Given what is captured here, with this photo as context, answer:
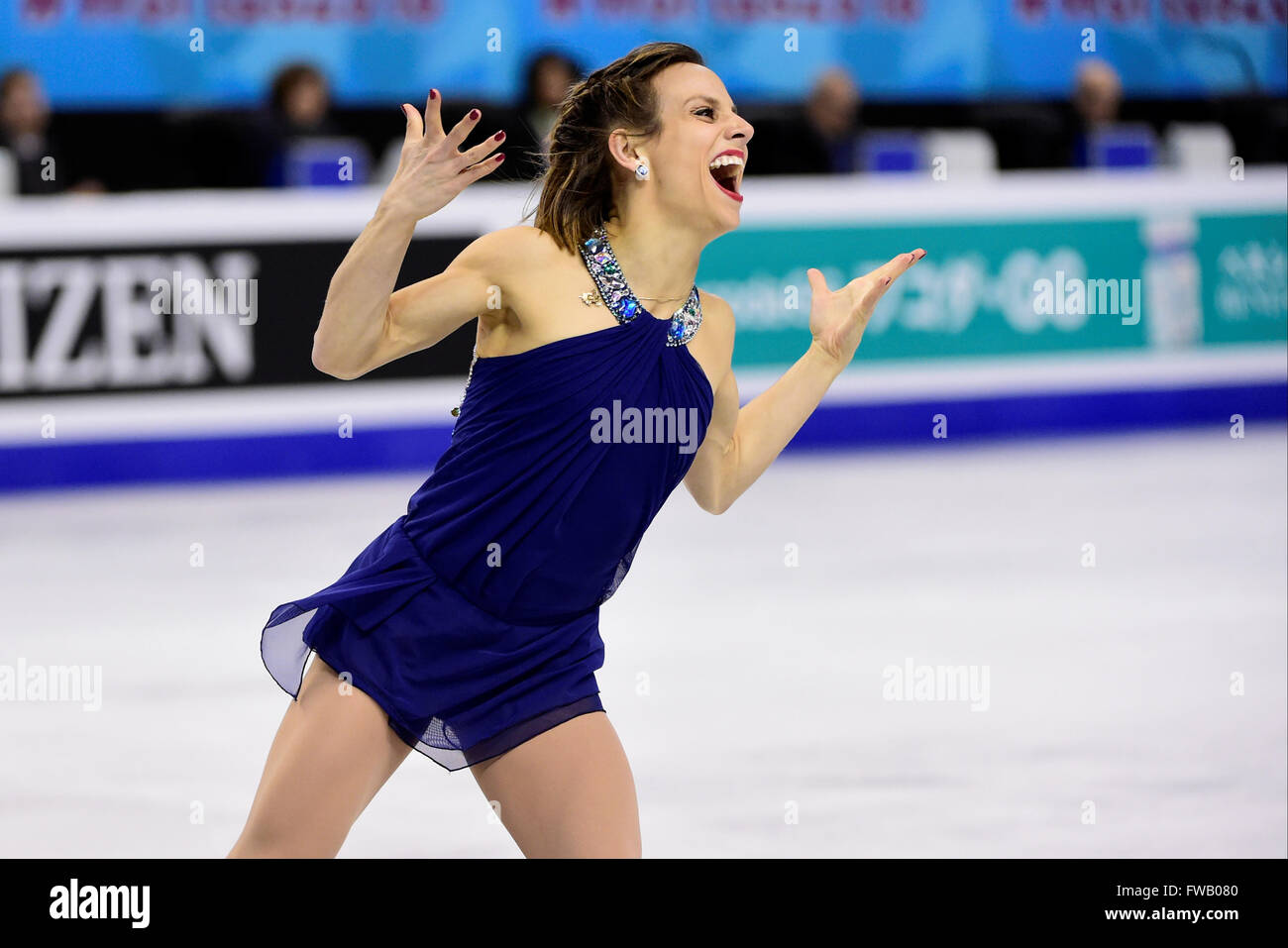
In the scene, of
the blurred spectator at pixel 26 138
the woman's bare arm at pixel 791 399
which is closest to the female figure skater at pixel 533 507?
the woman's bare arm at pixel 791 399

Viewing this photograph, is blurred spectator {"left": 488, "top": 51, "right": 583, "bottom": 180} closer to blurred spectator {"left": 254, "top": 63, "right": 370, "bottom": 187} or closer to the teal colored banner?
blurred spectator {"left": 254, "top": 63, "right": 370, "bottom": 187}

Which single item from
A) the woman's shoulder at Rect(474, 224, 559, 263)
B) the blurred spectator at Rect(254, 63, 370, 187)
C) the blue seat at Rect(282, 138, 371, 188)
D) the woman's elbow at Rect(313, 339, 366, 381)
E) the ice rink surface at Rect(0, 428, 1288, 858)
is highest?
the blurred spectator at Rect(254, 63, 370, 187)

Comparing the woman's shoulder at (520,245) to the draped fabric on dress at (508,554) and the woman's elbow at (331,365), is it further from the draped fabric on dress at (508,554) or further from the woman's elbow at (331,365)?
the woman's elbow at (331,365)

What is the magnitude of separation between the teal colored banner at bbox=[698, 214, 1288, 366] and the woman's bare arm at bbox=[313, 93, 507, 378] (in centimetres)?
643

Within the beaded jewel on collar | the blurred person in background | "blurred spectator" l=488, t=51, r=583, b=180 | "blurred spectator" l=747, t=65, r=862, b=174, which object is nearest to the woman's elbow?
the beaded jewel on collar

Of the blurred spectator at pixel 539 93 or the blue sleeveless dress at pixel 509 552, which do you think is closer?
the blue sleeveless dress at pixel 509 552

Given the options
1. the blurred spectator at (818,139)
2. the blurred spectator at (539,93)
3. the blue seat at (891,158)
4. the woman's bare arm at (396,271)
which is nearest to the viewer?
the woman's bare arm at (396,271)

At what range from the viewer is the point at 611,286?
2861 mm

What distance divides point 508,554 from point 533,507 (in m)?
0.08

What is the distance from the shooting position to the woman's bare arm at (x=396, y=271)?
2.58 m

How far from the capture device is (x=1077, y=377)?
988cm

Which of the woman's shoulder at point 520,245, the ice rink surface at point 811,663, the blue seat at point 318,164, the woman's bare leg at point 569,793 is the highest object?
the blue seat at point 318,164

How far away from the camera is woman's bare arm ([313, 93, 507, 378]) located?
258cm

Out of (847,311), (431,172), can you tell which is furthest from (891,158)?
(431,172)
